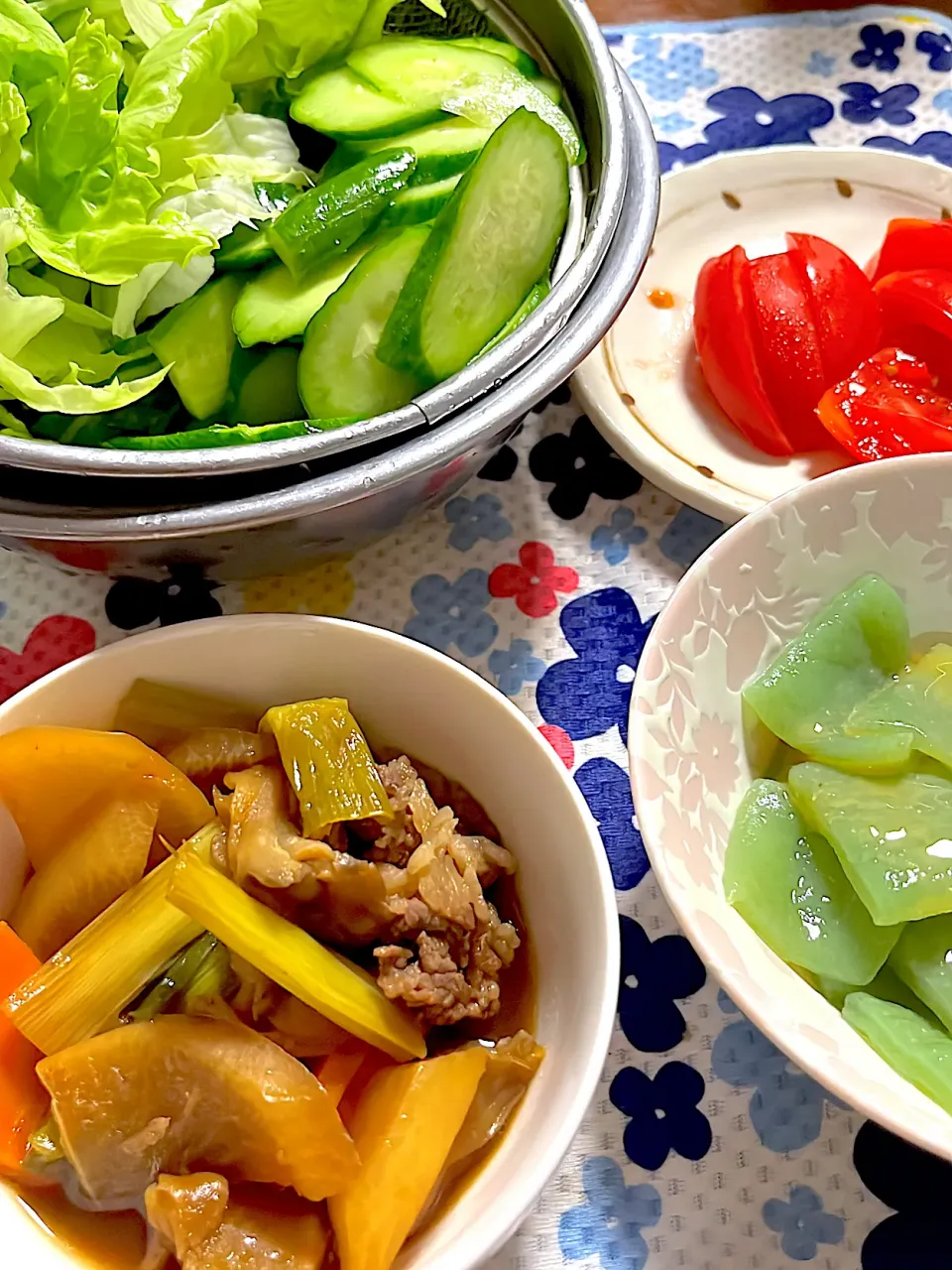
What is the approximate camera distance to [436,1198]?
0.88 meters

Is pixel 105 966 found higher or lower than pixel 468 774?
higher

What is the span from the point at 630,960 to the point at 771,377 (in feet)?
2.44

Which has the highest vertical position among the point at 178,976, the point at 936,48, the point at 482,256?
the point at 482,256

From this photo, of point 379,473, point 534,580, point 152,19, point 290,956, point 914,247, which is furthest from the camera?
point 914,247

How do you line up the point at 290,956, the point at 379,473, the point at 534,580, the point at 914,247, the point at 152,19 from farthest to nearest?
the point at 914,247 → the point at 534,580 → the point at 152,19 → the point at 379,473 → the point at 290,956

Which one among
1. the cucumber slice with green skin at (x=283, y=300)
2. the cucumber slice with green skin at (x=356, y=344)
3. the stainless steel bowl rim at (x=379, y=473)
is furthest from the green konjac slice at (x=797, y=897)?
the cucumber slice with green skin at (x=283, y=300)

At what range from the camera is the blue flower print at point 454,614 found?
127cm

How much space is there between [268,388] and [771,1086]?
34.1 inches

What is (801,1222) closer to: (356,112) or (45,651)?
(45,651)

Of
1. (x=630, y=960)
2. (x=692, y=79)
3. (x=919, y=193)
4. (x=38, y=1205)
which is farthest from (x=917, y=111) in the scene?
(x=38, y=1205)

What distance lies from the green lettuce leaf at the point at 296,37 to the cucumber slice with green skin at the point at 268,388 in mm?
380

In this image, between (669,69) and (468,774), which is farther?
(669,69)

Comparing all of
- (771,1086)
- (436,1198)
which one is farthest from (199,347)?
(771,1086)

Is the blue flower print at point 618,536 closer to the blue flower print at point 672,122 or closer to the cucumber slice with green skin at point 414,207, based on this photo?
the cucumber slice with green skin at point 414,207
